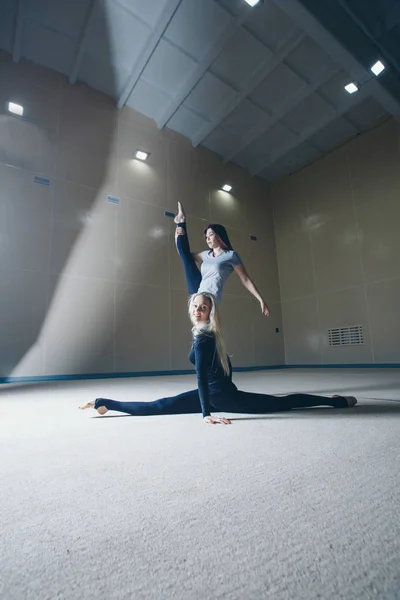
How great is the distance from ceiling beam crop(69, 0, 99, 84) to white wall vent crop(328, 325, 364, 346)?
646 cm

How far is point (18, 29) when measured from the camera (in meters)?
4.40

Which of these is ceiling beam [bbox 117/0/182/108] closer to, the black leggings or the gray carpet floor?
the black leggings

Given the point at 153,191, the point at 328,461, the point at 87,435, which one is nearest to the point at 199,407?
the point at 87,435

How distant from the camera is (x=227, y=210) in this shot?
23.2 feet

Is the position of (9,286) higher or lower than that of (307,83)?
lower

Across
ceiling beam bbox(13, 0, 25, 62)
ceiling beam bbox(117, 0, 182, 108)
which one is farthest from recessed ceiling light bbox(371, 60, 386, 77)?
ceiling beam bbox(13, 0, 25, 62)

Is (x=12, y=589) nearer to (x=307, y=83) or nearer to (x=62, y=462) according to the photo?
(x=62, y=462)

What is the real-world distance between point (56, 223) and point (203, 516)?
5060 millimetres

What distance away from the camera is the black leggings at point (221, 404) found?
5.23ft

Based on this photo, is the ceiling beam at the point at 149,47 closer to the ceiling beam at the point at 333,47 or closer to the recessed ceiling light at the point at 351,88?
the ceiling beam at the point at 333,47

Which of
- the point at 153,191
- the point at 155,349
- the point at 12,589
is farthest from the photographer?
the point at 153,191

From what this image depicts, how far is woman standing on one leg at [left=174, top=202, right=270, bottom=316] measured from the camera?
6.93 ft

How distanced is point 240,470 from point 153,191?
5.84 metres

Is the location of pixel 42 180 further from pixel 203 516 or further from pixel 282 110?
pixel 203 516
